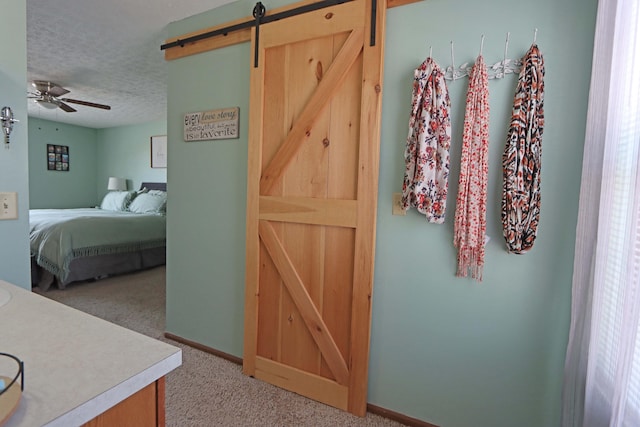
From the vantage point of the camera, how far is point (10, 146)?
138 cm

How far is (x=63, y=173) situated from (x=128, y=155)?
4.41 ft

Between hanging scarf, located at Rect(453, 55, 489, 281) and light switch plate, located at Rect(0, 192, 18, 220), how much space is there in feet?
6.58

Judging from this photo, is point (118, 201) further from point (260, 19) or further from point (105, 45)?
point (260, 19)

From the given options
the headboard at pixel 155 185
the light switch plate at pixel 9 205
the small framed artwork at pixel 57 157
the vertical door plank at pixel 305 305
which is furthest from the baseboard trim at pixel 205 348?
the small framed artwork at pixel 57 157

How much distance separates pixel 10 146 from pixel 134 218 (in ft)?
10.4

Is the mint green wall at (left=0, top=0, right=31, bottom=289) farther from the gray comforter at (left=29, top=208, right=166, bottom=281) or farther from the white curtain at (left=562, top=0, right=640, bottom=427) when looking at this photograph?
the gray comforter at (left=29, top=208, right=166, bottom=281)

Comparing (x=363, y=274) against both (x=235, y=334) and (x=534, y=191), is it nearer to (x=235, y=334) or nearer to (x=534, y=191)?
(x=534, y=191)

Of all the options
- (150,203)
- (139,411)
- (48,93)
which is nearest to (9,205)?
(139,411)

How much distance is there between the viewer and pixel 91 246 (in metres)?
3.66

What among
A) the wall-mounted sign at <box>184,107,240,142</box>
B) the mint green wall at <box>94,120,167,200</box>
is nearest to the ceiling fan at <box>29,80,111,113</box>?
the mint green wall at <box>94,120,167,200</box>

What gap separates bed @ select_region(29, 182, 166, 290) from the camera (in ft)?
11.3

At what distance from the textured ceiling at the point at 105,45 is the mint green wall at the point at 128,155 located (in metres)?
1.51

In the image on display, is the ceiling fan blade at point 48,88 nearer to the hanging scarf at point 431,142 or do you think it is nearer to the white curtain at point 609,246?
the hanging scarf at point 431,142

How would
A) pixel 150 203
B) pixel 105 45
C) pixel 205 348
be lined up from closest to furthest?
pixel 205 348, pixel 105 45, pixel 150 203
